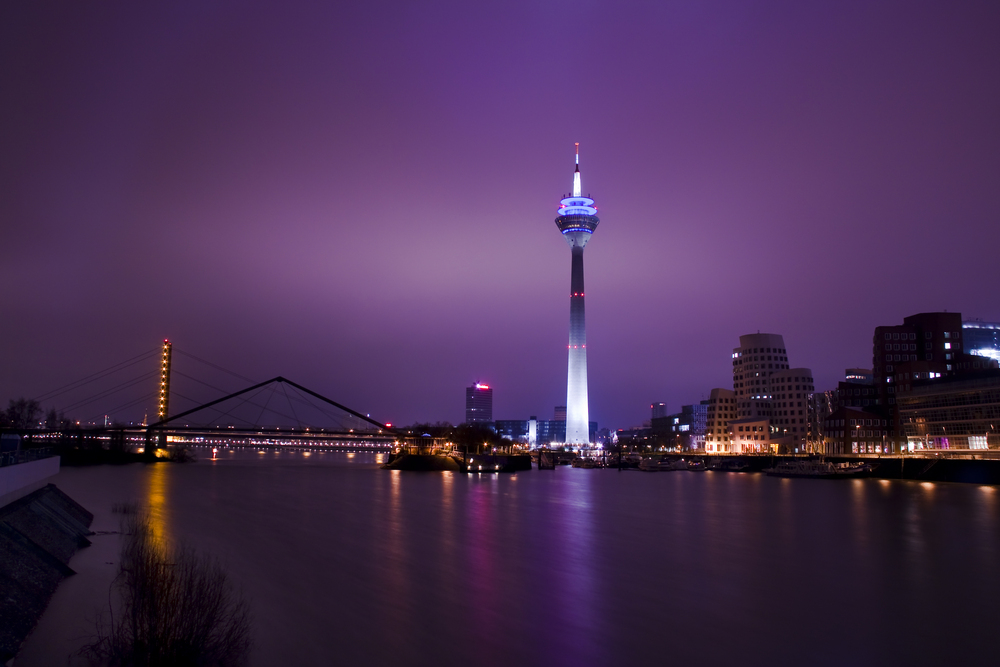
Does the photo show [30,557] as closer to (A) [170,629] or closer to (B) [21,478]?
(B) [21,478]

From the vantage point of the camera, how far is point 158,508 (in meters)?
35.9

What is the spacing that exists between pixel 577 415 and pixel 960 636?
464 ft

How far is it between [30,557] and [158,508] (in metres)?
20.8

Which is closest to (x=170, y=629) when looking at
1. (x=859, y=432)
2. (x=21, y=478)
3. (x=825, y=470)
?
(x=21, y=478)

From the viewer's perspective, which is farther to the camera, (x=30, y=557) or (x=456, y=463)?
(x=456, y=463)

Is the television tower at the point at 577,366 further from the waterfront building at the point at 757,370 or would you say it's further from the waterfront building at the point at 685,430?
the waterfront building at the point at 757,370

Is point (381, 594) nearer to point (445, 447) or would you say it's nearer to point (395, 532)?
point (395, 532)

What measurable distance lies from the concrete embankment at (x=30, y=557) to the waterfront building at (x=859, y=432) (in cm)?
8239

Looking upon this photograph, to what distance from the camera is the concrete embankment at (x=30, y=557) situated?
41.9ft

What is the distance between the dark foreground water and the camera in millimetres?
13750

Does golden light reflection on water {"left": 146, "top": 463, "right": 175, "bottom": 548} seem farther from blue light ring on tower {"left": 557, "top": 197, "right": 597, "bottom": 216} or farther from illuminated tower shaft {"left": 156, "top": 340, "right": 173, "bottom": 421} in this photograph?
blue light ring on tower {"left": 557, "top": 197, "right": 597, "bottom": 216}

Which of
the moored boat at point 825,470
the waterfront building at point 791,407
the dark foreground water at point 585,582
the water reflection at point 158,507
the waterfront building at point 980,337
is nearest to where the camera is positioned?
the dark foreground water at point 585,582

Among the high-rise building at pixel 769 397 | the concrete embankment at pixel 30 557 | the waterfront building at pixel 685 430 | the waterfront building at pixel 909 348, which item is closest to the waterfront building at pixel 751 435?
the high-rise building at pixel 769 397

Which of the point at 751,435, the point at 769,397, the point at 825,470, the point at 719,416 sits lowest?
the point at 825,470
